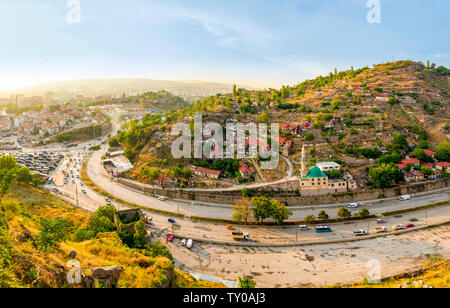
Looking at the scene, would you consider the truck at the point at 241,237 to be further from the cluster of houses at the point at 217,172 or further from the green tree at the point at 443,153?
the green tree at the point at 443,153

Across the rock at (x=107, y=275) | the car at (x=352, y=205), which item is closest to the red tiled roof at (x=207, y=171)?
the car at (x=352, y=205)

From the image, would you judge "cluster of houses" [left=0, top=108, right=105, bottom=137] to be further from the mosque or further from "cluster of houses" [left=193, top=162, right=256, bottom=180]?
the mosque

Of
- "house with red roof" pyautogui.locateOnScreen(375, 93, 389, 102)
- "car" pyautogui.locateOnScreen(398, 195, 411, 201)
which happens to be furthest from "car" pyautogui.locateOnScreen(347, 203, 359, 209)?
"house with red roof" pyautogui.locateOnScreen(375, 93, 389, 102)

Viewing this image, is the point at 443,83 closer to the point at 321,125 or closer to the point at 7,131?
the point at 321,125

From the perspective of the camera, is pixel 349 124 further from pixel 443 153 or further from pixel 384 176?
pixel 384 176

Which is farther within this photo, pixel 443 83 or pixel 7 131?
pixel 443 83

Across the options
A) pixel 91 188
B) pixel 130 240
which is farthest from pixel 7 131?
pixel 130 240

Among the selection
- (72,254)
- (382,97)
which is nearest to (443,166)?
(382,97)
